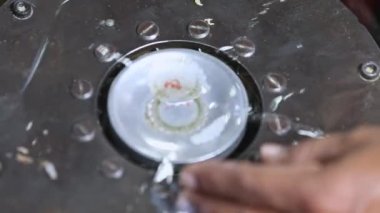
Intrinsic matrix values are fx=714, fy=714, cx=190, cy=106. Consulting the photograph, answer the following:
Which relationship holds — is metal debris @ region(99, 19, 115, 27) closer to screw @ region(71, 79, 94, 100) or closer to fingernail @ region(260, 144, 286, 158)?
screw @ region(71, 79, 94, 100)

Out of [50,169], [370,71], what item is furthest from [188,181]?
[370,71]

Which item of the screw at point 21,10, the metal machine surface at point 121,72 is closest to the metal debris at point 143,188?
the metal machine surface at point 121,72

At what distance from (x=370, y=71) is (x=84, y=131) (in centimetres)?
29

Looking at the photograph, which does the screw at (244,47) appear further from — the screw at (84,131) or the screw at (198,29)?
the screw at (84,131)

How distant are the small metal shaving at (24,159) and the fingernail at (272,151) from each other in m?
0.21

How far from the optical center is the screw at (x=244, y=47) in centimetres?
71

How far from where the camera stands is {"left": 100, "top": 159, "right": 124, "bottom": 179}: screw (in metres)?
0.64

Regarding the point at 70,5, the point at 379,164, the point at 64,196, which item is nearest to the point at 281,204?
the point at 379,164

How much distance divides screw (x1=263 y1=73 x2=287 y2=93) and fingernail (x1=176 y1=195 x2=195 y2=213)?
147mm

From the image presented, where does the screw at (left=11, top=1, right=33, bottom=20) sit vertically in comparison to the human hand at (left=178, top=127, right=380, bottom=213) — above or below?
above

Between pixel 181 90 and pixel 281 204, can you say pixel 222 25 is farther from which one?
pixel 281 204

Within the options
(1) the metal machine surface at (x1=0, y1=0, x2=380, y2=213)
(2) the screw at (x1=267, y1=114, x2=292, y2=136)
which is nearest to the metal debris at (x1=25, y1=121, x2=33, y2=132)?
(1) the metal machine surface at (x1=0, y1=0, x2=380, y2=213)

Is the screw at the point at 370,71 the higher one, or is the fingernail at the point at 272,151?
the fingernail at the point at 272,151

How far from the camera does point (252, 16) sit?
74cm
